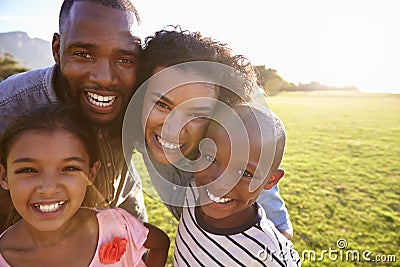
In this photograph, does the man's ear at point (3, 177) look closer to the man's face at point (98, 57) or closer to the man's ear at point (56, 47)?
the man's face at point (98, 57)

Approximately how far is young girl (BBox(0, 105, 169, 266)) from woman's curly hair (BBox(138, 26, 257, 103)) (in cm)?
51

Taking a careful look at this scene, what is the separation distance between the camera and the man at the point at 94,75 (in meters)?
1.99

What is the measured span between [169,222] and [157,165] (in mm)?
2799

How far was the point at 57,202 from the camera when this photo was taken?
5.69ft

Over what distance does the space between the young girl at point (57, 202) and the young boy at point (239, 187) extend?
0.38 meters

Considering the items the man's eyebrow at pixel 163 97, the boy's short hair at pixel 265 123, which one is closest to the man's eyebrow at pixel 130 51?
the man's eyebrow at pixel 163 97

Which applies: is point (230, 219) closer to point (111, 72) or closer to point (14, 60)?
point (111, 72)

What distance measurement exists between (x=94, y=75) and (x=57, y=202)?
2.32ft

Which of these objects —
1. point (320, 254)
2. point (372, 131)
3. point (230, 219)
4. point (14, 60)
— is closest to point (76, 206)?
point (230, 219)

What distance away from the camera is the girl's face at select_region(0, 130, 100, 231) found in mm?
1678

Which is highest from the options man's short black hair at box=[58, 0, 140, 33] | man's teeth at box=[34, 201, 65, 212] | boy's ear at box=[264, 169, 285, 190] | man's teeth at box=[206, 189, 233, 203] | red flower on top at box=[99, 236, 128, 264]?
man's short black hair at box=[58, 0, 140, 33]

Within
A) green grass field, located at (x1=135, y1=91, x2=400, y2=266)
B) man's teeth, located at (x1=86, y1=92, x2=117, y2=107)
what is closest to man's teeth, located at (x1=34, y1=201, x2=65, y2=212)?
man's teeth, located at (x1=86, y1=92, x2=117, y2=107)

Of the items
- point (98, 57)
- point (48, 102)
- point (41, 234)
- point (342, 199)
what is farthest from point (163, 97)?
point (342, 199)

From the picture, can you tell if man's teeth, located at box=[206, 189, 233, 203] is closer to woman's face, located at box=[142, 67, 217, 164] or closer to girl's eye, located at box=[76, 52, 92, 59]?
woman's face, located at box=[142, 67, 217, 164]
